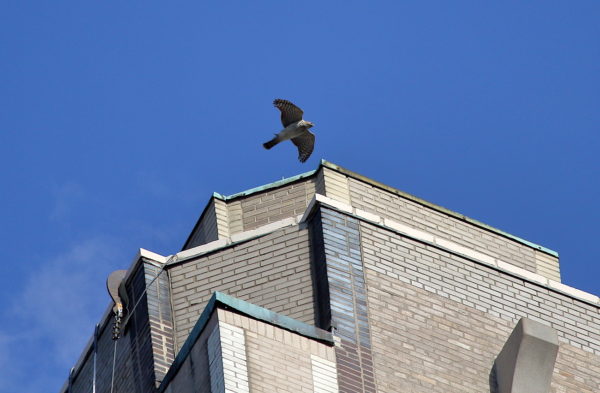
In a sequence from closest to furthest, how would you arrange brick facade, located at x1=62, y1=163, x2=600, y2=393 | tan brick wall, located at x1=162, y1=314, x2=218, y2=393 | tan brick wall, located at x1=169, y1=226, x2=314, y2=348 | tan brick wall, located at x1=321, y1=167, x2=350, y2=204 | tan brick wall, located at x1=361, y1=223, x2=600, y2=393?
tan brick wall, located at x1=162, y1=314, x2=218, y2=393
brick facade, located at x1=62, y1=163, x2=600, y2=393
tan brick wall, located at x1=361, y1=223, x2=600, y2=393
tan brick wall, located at x1=169, y1=226, x2=314, y2=348
tan brick wall, located at x1=321, y1=167, x2=350, y2=204

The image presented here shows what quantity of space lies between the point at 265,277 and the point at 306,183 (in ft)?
8.33

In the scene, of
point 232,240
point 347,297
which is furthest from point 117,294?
point 347,297

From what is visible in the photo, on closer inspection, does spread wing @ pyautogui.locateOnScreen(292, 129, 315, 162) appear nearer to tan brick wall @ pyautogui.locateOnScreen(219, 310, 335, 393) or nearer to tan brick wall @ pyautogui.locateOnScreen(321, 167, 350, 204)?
tan brick wall @ pyautogui.locateOnScreen(321, 167, 350, 204)

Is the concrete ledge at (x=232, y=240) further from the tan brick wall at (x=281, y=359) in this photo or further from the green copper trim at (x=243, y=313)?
the tan brick wall at (x=281, y=359)

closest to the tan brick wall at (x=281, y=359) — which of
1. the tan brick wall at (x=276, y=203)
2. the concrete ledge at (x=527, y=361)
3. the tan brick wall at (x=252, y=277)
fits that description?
the tan brick wall at (x=252, y=277)

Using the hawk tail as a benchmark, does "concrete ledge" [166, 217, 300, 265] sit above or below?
below

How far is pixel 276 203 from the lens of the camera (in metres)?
38.2

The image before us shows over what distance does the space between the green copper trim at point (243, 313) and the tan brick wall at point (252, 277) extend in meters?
1.99

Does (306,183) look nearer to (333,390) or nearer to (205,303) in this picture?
(205,303)

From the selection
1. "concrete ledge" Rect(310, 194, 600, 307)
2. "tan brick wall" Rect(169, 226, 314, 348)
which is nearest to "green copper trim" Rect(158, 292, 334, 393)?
"tan brick wall" Rect(169, 226, 314, 348)

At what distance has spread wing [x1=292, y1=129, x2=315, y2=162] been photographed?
125 ft

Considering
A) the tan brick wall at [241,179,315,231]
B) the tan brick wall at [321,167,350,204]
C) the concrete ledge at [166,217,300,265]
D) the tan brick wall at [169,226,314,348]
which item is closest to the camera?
the tan brick wall at [169,226,314,348]

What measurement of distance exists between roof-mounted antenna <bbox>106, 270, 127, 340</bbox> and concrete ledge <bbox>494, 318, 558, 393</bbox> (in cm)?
610

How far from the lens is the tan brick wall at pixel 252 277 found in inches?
1403
